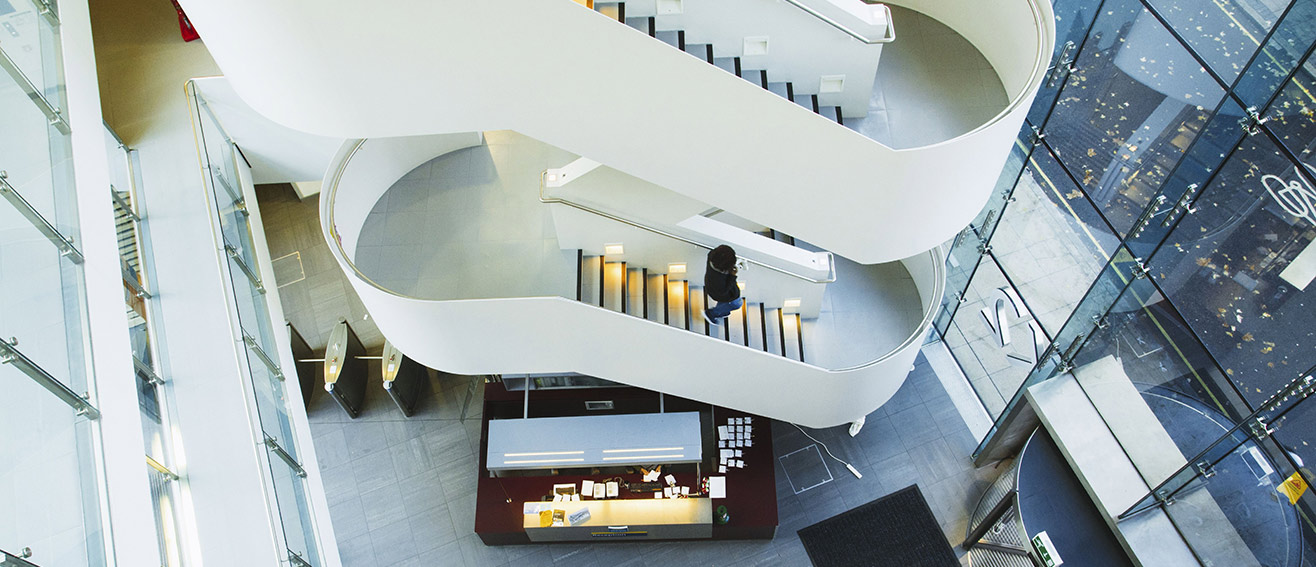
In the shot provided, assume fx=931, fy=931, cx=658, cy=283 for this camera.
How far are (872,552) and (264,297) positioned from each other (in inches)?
254

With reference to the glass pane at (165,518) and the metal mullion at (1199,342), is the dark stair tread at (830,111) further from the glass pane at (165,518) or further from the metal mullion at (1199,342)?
the glass pane at (165,518)

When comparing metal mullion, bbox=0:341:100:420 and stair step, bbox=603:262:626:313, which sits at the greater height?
metal mullion, bbox=0:341:100:420

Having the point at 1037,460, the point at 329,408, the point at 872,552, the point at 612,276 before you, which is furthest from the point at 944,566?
the point at 329,408

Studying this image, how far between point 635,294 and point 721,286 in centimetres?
105

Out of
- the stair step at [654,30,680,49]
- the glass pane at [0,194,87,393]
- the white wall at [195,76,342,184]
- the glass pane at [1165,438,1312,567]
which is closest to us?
the glass pane at [0,194,87,393]

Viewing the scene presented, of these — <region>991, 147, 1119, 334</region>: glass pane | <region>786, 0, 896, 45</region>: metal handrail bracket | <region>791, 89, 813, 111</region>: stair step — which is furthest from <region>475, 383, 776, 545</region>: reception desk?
<region>786, 0, 896, 45</region>: metal handrail bracket

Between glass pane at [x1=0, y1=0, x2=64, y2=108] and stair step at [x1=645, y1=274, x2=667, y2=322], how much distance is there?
14.7 feet

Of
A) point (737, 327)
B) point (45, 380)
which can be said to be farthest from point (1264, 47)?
point (45, 380)

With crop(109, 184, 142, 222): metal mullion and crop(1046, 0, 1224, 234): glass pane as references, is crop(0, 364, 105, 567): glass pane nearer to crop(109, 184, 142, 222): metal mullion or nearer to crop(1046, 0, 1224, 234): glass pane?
crop(109, 184, 142, 222): metal mullion

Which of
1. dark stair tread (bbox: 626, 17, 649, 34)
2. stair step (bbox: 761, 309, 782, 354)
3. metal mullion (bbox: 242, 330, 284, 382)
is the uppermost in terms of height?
dark stair tread (bbox: 626, 17, 649, 34)

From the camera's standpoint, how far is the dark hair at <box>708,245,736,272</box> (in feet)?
23.0

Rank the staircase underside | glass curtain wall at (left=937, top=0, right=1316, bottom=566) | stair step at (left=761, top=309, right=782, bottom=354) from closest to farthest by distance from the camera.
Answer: glass curtain wall at (left=937, top=0, right=1316, bottom=566) → the staircase underside → stair step at (left=761, top=309, right=782, bottom=354)

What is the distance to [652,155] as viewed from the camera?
5.73m

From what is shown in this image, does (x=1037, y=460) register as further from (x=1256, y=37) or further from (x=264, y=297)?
(x=264, y=297)
